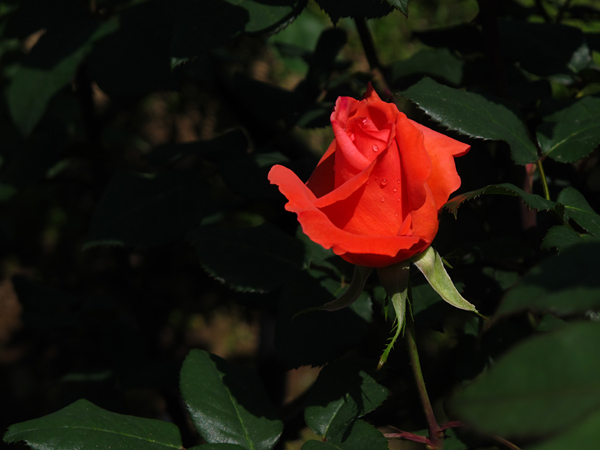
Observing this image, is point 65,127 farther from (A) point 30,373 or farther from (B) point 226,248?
(A) point 30,373

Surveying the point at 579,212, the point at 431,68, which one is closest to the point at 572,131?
the point at 579,212

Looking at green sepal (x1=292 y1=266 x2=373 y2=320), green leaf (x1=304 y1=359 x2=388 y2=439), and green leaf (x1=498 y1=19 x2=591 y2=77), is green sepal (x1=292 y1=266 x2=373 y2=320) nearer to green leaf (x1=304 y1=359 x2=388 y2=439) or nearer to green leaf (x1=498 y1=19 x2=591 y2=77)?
green leaf (x1=304 y1=359 x2=388 y2=439)

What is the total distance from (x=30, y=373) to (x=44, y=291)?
0.89 metres

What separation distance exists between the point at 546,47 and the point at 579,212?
1.22 ft

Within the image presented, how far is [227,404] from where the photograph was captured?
2.22 feet

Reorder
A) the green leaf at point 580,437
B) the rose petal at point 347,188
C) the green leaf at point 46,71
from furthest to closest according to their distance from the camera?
1. the green leaf at point 46,71
2. the rose petal at point 347,188
3. the green leaf at point 580,437

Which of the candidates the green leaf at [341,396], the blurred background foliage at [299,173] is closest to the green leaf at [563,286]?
the blurred background foliage at [299,173]

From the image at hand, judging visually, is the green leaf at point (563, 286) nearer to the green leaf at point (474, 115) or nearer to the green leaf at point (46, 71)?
the green leaf at point (474, 115)

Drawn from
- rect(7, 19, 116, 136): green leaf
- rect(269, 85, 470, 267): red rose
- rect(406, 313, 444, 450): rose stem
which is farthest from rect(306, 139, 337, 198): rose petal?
rect(7, 19, 116, 136): green leaf

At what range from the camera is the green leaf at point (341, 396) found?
660 mm

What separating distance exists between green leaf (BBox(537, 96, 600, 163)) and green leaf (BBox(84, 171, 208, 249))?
0.57m

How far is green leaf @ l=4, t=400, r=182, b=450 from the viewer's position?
60 cm

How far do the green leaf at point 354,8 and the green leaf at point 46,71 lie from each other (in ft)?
1.89

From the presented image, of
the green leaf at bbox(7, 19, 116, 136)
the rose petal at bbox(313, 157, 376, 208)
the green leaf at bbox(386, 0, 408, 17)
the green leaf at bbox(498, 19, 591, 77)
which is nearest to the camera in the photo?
the rose petal at bbox(313, 157, 376, 208)
